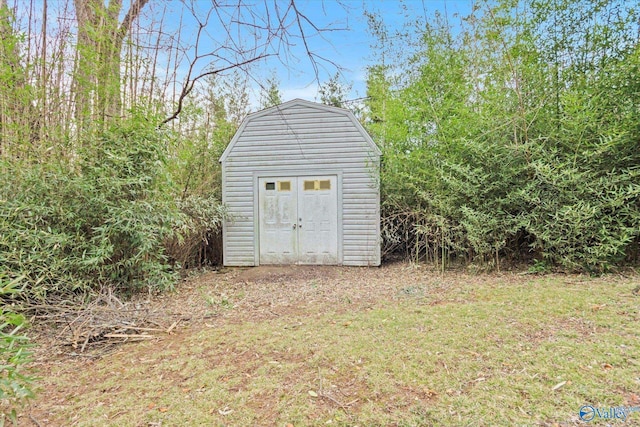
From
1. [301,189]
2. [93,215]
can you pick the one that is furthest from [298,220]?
[93,215]

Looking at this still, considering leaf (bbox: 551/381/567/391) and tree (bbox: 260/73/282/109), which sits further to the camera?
tree (bbox: 260/73/282/109)

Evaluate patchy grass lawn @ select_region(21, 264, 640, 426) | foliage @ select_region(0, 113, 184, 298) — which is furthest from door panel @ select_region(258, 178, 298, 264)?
patchy grass lawn @ select_region(21, 264, 640, 426)

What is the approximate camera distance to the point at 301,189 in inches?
224

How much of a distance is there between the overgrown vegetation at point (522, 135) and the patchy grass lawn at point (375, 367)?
96cm

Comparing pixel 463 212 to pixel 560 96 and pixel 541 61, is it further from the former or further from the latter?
pixel 541 61

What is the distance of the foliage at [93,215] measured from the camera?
120 inches

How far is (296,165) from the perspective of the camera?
5.69 meters

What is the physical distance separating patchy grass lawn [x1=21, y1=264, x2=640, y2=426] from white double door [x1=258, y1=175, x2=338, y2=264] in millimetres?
2202

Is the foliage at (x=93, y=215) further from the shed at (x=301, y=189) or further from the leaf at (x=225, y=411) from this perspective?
the leaf at (x=225, y=411)

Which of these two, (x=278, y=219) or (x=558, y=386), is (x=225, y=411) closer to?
(x=558, y=386)

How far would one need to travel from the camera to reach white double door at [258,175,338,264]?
5.64m

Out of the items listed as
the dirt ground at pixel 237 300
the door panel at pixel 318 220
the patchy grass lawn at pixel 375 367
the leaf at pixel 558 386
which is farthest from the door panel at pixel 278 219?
the leaf at pixel 558 386

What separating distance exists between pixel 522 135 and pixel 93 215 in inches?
208

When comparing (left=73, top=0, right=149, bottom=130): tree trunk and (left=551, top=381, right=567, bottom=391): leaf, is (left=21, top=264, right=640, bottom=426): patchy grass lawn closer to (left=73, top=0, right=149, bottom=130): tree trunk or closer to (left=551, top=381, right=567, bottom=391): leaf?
(left=551, top=381, right=567, bottom=391): leaf
